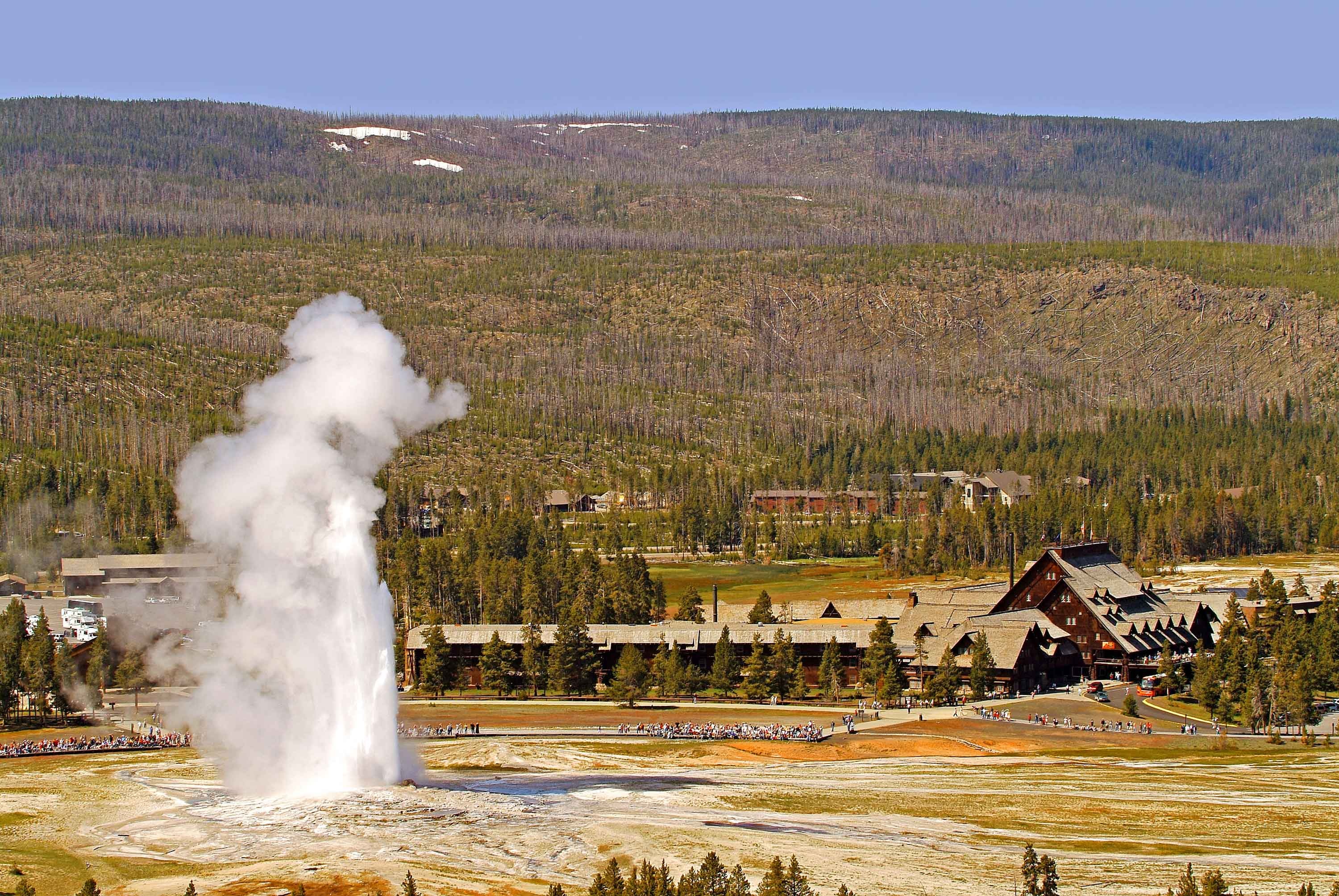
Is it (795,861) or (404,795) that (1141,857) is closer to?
(795,861)

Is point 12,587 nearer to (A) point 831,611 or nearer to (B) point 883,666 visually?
(A) point 831,611

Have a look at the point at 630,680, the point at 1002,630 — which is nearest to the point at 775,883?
the point at 630,680

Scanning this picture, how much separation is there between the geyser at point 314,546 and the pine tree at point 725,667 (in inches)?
1629

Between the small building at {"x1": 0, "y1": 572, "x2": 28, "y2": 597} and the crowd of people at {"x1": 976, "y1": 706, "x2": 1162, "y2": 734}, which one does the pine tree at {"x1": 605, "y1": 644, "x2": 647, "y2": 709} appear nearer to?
the crowd of people at {"x1": 976, "y1": 706, "x2": 1162, "y2": 734}

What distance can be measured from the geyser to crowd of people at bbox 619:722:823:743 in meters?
23.9

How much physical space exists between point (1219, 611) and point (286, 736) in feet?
265

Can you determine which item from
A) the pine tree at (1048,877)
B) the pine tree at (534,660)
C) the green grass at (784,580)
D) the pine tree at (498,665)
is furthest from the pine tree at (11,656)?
the pine tree at (1048,877)

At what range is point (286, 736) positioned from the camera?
64.0m

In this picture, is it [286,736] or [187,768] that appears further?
[187,768]

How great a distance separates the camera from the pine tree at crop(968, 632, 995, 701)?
3947 inches

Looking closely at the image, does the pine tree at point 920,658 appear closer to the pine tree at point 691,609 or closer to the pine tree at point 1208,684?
the pine tree at point 1208,684

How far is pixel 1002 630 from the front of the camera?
350ft

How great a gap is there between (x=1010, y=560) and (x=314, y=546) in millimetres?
109408

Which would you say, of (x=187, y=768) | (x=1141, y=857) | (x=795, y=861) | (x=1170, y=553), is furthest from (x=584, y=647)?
(x=1170, y=553)
